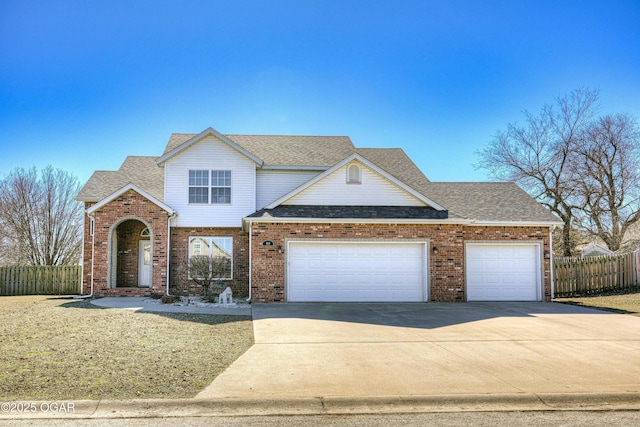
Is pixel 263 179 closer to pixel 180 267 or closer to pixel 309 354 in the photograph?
pixel 180 267

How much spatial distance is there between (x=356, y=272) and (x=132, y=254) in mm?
9923

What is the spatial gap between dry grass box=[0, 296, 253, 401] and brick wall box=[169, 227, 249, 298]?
5.98 m

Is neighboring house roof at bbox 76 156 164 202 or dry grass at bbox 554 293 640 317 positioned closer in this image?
dry grass at bbox 554 293 640 317

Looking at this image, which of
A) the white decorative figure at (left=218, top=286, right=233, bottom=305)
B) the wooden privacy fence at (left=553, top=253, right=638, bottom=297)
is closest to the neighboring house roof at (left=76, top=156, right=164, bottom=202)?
the white decorative figure at (left=218, top=286, right=233, bottom=305)

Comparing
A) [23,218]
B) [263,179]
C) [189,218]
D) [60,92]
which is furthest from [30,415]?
[23,218]

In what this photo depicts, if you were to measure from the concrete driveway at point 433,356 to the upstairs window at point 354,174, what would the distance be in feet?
19.3

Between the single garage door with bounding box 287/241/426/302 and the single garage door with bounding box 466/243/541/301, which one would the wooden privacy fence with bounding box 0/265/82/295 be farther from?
the single garage door with bounding box 466/243/541/301

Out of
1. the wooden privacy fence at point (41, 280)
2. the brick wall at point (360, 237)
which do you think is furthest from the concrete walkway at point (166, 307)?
the wooden privacy fence at point (41, 280)

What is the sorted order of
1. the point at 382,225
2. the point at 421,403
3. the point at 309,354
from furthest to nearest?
the point at 382,225 → the point at 309,354 → the point at 421,403

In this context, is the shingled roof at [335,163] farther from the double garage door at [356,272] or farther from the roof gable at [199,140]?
the roof gable at [199,140]

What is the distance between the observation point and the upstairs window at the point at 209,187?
19.5 meters

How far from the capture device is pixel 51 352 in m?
7.97

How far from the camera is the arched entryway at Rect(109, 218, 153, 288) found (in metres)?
20.5

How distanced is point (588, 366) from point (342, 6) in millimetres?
11755
